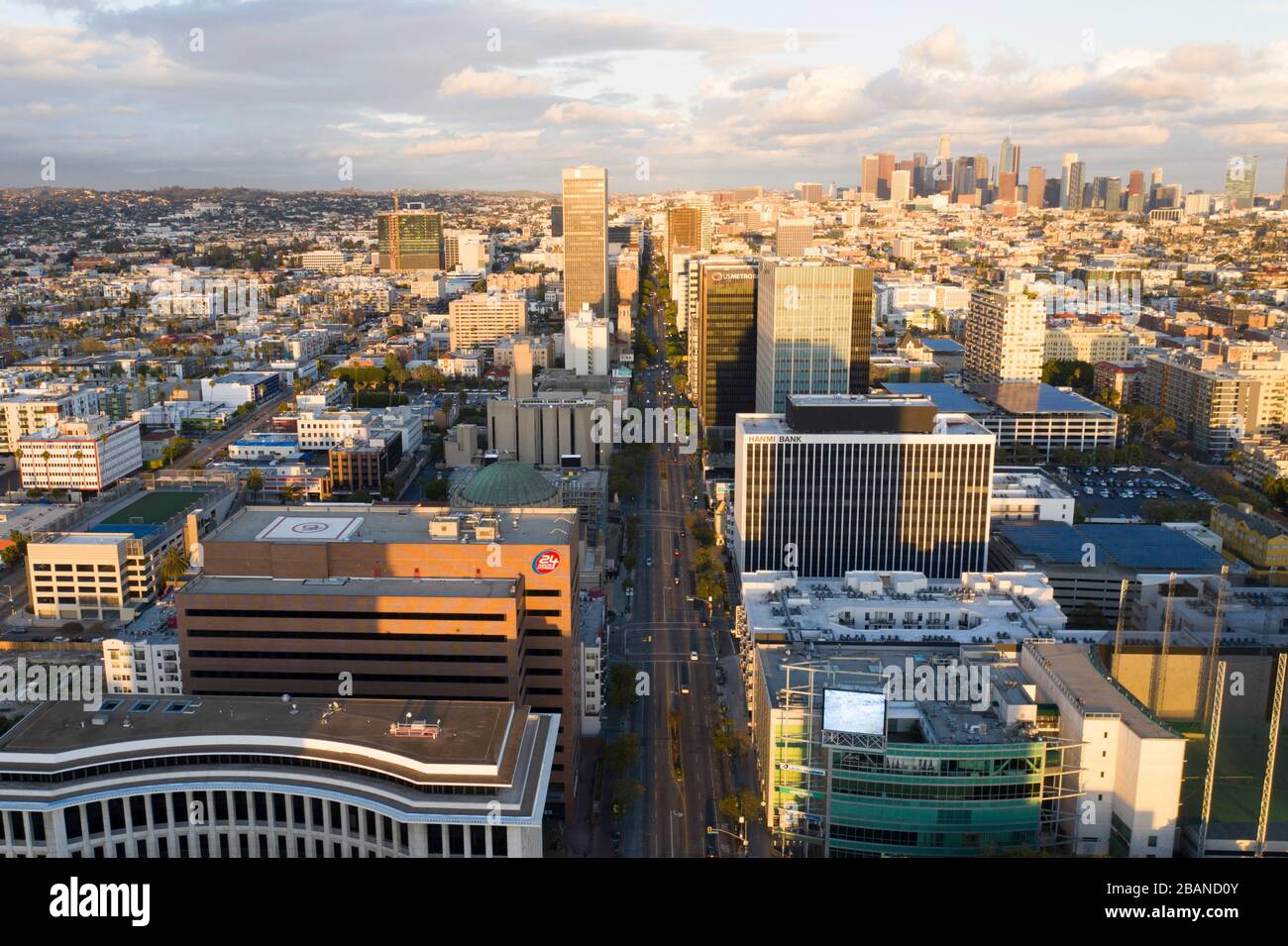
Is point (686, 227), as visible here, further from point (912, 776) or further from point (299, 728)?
point (299, 728)

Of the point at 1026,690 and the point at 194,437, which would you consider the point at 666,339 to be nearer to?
the point at 194,437

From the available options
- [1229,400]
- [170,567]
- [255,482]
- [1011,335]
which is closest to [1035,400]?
[1011,335]

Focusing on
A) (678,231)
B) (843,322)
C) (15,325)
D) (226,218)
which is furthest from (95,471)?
(226,218)

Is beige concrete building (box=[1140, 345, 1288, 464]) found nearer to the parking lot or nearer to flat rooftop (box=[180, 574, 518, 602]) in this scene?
the parking lot

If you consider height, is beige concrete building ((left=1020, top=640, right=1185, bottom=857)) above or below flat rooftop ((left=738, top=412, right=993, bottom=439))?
below

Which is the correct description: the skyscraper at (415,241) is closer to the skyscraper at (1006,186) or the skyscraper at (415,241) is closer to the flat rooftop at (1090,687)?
the skyscraper at (1006,186)

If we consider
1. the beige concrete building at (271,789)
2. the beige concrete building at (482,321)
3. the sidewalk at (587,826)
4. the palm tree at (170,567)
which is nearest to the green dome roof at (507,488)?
the sidewalk at (587,826)

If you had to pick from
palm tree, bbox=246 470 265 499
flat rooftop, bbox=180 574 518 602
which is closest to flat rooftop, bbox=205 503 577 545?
flat rooftop, bbox=180 574 518 602
